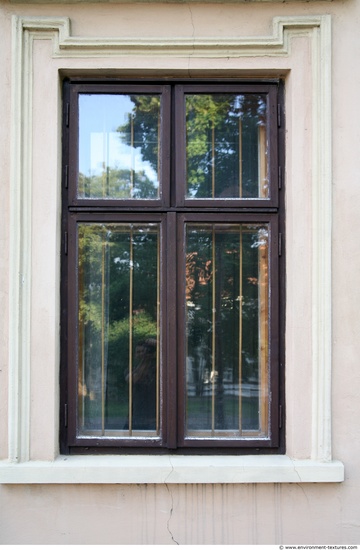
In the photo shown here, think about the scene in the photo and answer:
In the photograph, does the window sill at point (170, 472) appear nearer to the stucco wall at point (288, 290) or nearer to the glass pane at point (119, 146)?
the stucco wall at point (288, 290)

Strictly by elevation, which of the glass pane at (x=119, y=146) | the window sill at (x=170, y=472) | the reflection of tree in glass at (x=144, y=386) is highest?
the glass pane at (x=119, y=146)

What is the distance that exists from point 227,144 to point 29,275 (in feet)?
5.09

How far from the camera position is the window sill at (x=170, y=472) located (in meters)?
3.37

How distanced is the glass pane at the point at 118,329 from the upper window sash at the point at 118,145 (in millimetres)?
213

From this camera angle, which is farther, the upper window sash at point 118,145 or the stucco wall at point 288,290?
the upper window sash at point 118,145

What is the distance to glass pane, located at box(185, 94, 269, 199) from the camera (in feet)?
11.9

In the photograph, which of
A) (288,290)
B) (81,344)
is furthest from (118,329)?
(288,290)

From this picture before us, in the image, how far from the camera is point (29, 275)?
347cm

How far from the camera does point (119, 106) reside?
3654mm

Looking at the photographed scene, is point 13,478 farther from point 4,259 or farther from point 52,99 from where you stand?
point 52,99

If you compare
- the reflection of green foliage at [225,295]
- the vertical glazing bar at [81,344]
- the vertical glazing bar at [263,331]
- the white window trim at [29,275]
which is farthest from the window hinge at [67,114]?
the vertical glazing bar at [263,331]

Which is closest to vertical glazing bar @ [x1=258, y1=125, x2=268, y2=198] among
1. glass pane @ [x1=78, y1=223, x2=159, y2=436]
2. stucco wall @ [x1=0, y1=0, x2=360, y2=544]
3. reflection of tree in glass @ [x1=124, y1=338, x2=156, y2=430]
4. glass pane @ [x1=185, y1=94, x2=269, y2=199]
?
glass pane @ [x1=185, y1=94, x2=269, y2=199]

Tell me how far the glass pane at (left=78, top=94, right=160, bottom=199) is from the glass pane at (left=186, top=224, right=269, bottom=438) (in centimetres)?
50

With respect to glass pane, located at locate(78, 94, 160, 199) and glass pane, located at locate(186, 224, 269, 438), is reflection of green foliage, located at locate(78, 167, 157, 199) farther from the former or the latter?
glass pane, located at locate(186, 224, 269, 438)
